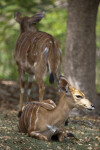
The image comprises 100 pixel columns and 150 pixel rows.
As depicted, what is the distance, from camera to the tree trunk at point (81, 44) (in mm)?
8555

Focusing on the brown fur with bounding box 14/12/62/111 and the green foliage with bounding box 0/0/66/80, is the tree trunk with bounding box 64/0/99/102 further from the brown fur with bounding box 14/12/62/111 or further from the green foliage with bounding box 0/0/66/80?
the green foliage with bounding box 0/0/66/80

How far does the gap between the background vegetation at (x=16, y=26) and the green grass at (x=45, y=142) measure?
4.86m

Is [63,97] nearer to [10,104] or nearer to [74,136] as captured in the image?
[74,136]

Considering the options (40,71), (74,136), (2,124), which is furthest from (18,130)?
(40,71)

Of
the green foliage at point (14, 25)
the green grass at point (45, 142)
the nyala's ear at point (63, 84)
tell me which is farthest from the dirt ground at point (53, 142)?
the green foliage at point (14, 25)

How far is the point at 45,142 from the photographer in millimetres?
5270

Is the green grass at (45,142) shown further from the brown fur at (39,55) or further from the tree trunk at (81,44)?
the tree trunk at (81,44)

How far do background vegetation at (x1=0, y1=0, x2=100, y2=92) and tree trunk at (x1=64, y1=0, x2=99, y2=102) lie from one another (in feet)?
8.71

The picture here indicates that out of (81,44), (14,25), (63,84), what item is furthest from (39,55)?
(14,25)

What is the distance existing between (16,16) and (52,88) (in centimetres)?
364

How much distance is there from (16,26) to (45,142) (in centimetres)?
773

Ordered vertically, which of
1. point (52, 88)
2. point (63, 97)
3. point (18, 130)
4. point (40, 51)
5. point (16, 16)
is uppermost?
point (16, 16)

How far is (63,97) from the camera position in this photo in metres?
5.43

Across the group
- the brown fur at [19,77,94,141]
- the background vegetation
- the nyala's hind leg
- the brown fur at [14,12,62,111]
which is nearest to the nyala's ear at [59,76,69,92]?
the brown fur at [19,77,94,141]
